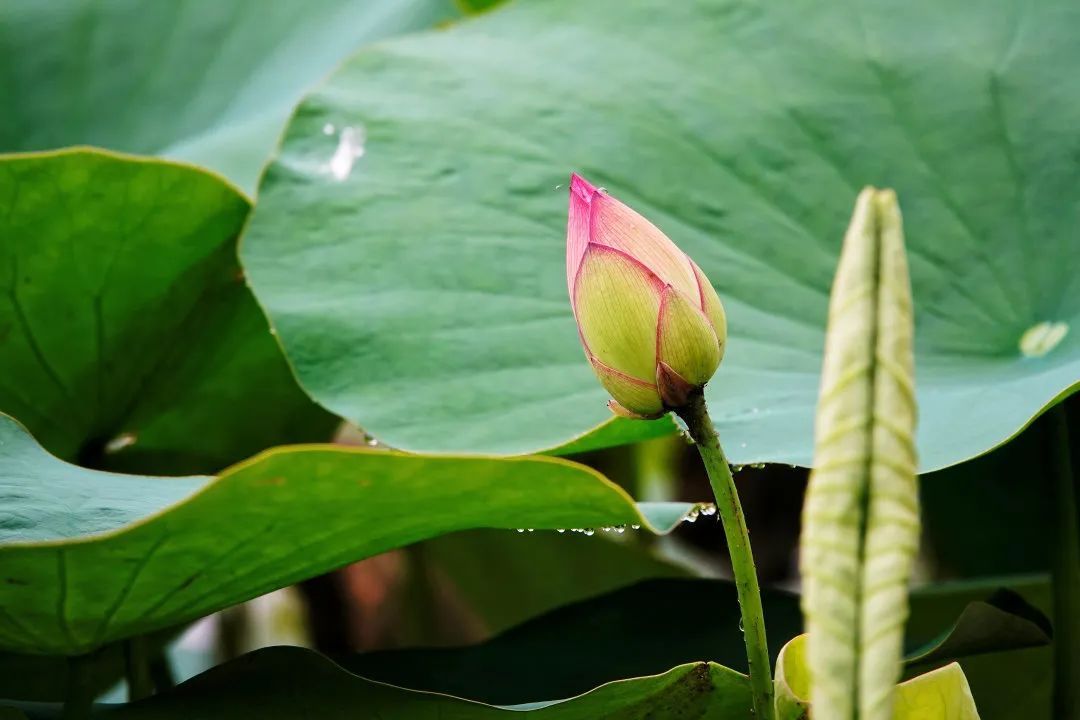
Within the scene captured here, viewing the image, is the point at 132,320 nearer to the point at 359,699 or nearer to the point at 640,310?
the point at 359,699

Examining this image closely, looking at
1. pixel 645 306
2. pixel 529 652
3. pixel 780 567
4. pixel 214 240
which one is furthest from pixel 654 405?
pixel 780 567

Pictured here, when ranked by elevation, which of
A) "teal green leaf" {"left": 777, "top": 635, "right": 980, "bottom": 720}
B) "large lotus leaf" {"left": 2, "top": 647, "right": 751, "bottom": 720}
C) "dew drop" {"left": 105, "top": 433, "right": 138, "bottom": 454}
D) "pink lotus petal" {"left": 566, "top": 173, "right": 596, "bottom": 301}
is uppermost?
"pink lotus petal" {"left": 566, "top": 173, "right": 596, "bottom": 301}

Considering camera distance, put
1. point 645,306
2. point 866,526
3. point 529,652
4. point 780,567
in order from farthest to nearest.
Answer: point 780,567 → point 529,652 → point 645,306 → point 866,526

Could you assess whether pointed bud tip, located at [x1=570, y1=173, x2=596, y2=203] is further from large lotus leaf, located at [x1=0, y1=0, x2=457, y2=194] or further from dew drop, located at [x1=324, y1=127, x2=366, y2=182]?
large lotus leaf, located at [x1=0, y1=0, x2=457, y2=194]

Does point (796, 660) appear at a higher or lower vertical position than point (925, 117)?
lower

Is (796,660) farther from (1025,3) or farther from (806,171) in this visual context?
(1025,3)

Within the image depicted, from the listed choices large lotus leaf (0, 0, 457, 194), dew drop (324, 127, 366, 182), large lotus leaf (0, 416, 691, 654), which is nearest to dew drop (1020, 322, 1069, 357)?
large lotus leaf (0, 416, 691, 654)
